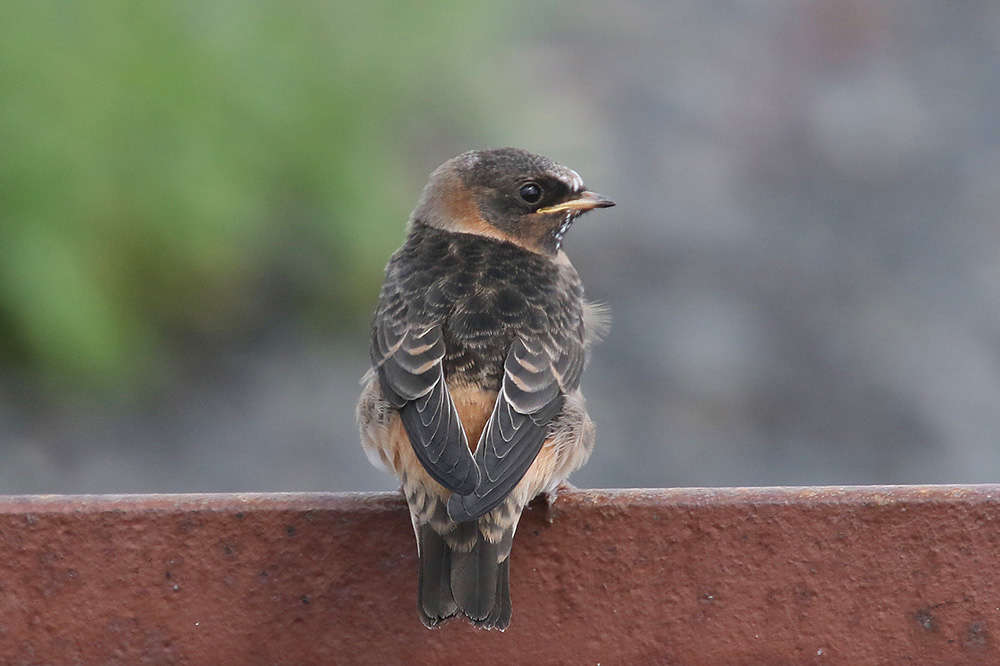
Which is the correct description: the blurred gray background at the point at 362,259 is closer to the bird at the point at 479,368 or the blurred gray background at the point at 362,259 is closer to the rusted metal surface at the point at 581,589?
the bird at the point at 479,368

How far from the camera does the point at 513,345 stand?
4.04m

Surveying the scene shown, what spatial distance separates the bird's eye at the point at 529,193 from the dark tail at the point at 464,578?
166cm

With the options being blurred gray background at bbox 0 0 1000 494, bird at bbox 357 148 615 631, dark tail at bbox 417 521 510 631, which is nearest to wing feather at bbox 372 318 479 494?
bird at bbox 357 148 615 631

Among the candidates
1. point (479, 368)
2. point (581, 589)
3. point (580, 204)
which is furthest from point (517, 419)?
point (580, 204)

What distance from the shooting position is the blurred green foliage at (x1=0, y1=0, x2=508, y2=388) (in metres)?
7.50

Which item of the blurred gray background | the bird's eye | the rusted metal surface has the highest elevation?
the bird's eye

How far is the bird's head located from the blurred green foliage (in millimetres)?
3161

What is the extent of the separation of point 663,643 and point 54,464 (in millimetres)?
5155

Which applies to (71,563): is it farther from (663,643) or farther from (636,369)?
(636,369)

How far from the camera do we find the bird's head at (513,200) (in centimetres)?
482

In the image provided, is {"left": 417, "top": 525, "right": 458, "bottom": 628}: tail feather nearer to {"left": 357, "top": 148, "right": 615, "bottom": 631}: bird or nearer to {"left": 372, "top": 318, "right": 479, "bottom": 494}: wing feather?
{"left": 357, "top": 148, "right": 615, "bottom": 631}: bird

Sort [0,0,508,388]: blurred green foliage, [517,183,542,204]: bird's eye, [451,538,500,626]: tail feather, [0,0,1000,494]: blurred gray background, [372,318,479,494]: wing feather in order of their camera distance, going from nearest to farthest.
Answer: [451,538,500,626]: tail feather, [372,318,479,494]: wing feather, [517,183,542,204]: bird's eye, [0,0,508,388]: blurred green foliage, [0,0,1000,494]: blurred gray background

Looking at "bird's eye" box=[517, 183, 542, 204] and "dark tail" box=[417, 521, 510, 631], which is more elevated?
"bird's eye" box=[517, 183, 542, 204]

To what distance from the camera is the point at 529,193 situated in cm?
485
